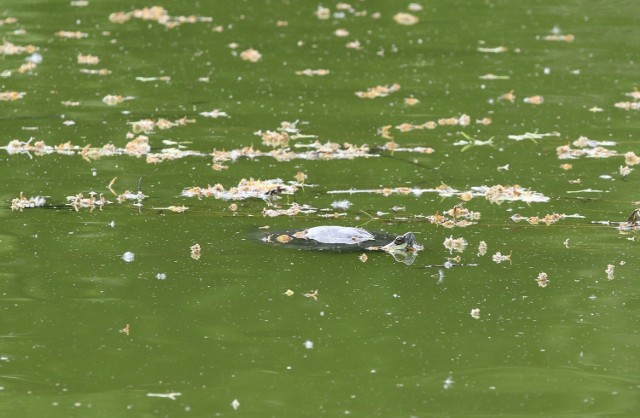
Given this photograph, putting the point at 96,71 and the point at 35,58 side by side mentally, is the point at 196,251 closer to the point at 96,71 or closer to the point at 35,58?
the point at 96,71

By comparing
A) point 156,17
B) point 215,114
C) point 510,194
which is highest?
point 510,194

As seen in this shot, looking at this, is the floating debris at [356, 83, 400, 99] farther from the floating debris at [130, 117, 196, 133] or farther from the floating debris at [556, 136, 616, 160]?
the floating debris at [556, 136, 616, 160]

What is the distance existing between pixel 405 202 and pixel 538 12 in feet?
22.1

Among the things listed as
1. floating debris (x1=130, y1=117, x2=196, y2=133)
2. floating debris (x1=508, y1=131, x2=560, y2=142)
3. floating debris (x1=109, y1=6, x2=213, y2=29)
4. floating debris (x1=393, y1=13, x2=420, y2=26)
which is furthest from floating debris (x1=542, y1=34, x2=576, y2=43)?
floating debris (x1=130, y1=117, x2=196, y2=133)

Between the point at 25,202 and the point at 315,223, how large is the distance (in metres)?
1.45

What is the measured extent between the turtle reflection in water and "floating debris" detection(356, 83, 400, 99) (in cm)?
342

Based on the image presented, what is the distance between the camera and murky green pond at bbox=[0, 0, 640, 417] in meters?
3.85

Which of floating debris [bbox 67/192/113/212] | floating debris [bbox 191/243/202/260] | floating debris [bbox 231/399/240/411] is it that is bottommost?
floating debris [bbox 67/192/113/212]

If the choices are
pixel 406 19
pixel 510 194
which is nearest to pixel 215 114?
pixel 510 194

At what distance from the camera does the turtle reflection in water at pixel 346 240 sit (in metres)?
5.21

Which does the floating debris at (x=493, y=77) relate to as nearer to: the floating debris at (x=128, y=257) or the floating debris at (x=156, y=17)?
the floating debris at (x=156, y=17)

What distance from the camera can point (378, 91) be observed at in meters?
8.84

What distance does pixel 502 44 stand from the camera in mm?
10719

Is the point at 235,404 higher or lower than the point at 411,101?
higher
